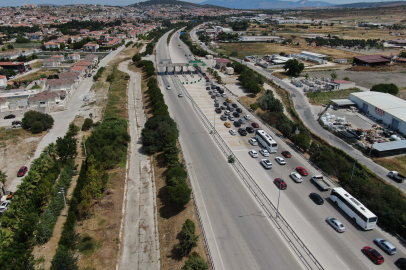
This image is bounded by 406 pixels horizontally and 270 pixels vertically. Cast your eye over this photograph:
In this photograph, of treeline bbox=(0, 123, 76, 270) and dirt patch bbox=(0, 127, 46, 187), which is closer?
treeline bbox=(0, 123, 76, 270)

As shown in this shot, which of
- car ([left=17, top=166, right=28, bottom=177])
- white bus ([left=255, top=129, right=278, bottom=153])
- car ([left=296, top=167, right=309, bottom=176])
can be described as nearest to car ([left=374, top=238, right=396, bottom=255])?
car ([left=296, top=167, right=309, bottom=176])

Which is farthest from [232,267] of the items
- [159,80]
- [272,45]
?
[272,45]

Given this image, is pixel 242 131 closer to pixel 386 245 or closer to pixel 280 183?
pixel 280 183

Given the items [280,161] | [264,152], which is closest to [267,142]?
[264,152]

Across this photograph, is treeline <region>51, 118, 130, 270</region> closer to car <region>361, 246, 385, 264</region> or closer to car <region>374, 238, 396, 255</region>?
car <region>361, 246, 385, 264</region>

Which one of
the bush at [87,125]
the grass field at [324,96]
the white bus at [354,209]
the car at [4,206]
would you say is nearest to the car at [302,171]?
the white bus at [354,209]

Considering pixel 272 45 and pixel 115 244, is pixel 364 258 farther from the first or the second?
pixel 272 45
